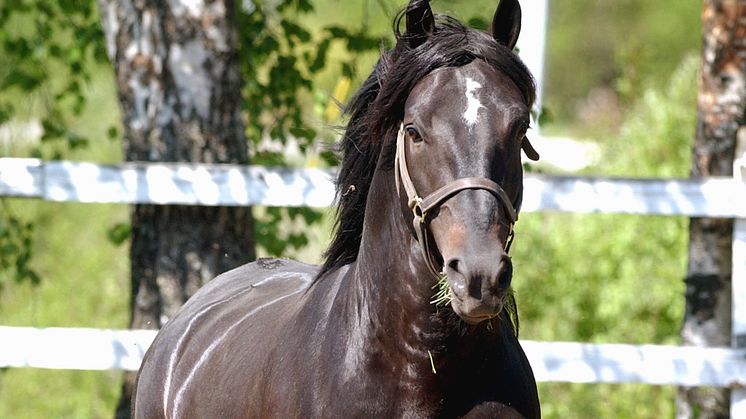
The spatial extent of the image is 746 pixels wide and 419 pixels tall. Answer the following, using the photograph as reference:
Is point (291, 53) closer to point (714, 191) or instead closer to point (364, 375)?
point (714, 191)

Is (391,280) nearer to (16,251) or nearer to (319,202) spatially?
(319,202)

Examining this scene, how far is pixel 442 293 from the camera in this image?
9.56ft

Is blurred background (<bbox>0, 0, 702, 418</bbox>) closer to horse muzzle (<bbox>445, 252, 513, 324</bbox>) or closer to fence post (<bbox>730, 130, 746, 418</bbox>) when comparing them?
fence post (<bbox>730, 130, 746, 418</bbox>)

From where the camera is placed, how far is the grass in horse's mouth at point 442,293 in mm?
2847

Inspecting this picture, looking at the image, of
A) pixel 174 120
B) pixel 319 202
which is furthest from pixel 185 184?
pixel 319 202

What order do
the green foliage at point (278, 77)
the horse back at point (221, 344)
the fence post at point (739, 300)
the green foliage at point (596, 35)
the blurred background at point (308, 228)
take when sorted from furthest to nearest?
the green foliage at point (596, 35)
the blurred background at point (308, 228)
the green foliage at point (278, 77)
the fence post at point (739, 300)
the horse back at point (221, 344)

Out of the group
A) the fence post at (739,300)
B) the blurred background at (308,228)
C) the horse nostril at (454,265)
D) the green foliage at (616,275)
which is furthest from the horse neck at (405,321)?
the green foliage at (616,275)

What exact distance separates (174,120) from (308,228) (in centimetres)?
136

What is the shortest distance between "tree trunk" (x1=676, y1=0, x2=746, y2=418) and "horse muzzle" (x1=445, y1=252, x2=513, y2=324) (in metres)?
3.31

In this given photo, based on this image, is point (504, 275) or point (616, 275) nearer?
point (504, 275)

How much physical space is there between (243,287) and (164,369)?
0.44 meters

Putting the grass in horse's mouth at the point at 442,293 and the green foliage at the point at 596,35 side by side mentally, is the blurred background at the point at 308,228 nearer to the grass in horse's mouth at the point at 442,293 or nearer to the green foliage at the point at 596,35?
the grass in horse's mouth at the point at 442,293

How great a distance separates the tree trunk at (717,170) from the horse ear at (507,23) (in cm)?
277

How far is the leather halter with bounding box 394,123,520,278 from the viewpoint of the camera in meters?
2.76
